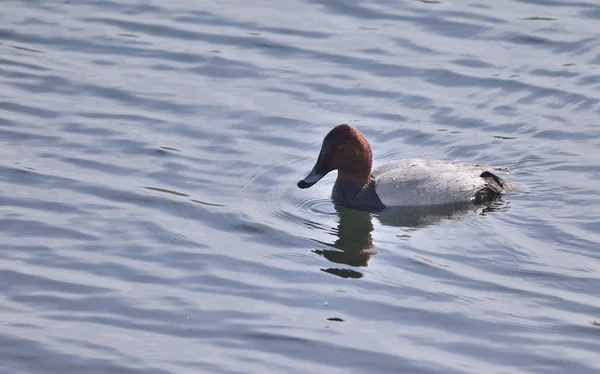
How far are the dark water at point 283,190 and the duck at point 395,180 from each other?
0.23 metres

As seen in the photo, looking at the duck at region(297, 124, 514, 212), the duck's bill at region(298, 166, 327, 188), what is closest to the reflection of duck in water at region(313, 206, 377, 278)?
the duck at region(297, 124, 514, 212)

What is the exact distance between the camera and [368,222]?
971 cm

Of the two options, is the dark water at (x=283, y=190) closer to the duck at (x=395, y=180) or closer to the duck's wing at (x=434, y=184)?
the duck at (x=395, y=180)

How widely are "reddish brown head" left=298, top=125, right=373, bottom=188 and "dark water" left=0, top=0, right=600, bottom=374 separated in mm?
354

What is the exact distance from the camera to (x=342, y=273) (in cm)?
827

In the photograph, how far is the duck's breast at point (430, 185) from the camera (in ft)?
32.8

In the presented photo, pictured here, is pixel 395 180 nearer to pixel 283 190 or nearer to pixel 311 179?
pixel 311 179

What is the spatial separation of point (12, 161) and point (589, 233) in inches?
228

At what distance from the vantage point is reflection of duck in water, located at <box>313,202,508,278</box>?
876cm

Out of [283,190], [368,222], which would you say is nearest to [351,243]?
[368,222]

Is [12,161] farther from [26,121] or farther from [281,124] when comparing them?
[281,124]

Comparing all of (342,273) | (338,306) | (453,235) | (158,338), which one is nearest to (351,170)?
(453,235)

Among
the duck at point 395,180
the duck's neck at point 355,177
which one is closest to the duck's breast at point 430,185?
the duck at point 395,180

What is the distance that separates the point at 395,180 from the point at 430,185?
14.0 inches
